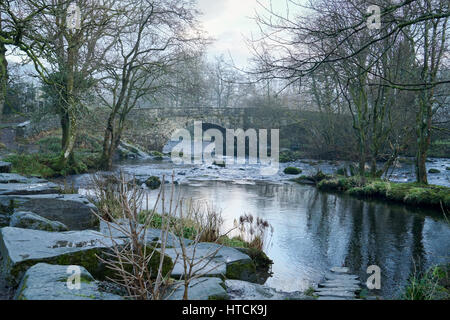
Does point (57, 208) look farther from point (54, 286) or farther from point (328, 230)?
point (328, 230)

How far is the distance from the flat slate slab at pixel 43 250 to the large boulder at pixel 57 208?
1769 millimetres

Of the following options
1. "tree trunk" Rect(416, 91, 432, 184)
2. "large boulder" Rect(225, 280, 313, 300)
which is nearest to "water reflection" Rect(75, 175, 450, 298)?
"large boulder" Rect(225, 280, 313, 300)

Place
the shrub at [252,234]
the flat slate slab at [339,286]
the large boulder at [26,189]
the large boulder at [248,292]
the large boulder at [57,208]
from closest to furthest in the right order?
1. the large boulder at [248,292]
2. the flat slate slab at [339,286]
3. the large boulder at [57,208]
4. the large boulder at [26,189]
5. the shrub at [252,234]

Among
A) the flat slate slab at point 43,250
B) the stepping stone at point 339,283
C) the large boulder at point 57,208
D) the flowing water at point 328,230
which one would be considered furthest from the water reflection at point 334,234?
the large boulder at point 57,208

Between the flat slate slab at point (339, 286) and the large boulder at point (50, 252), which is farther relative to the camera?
the flat slate slab at point (339, 286)

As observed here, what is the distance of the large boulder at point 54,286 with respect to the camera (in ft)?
9.83

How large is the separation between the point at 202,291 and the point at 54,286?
129 cm

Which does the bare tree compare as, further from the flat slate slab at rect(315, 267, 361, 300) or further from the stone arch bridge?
the flat slate slab at rect(315, 267, 361, 300)

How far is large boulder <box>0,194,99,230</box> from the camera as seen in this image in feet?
21.2

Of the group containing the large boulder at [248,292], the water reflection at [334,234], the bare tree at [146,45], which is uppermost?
the bare tree at [146,45]

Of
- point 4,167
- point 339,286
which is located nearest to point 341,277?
point 339,286

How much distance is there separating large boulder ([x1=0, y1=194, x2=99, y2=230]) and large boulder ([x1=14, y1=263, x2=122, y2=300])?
9.38ft

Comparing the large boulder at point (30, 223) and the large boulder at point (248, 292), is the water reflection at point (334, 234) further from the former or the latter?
the large boulder at point (30, 223)
